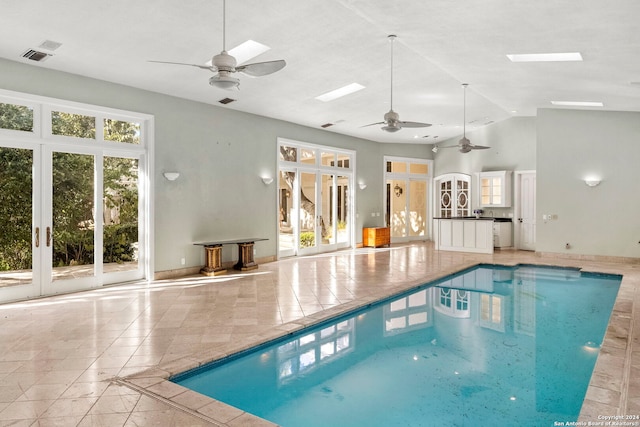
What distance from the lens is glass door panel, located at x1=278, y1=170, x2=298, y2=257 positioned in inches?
→ 397

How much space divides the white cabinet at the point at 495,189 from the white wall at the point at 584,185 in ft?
6.13

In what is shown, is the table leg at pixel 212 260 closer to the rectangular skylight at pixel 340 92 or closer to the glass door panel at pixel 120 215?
the glass door panel at pixel 120 215

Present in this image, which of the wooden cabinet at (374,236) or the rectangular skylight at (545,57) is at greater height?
the rectangular skylight at (545,57)

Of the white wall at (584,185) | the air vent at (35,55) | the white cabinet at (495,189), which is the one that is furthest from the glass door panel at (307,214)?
the air vent at (35,55)

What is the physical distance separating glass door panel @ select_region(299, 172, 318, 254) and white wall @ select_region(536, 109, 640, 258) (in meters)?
5.54

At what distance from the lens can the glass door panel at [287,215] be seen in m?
10.1

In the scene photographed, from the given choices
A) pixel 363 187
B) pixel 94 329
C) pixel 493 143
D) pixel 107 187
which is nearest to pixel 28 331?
pixel 94 329

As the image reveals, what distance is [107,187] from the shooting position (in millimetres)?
6910

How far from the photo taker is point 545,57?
6.20 m

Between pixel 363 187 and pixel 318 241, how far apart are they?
95.1 inches

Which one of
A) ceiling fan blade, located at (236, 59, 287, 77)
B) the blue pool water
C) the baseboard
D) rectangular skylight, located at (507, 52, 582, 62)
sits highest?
rectangular skylight, located at (507, 52, 582, 62)

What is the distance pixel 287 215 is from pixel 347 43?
4.97 meters

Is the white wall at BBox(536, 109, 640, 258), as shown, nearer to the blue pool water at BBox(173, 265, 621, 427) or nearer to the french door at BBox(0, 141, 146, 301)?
the blue pool water at BBox(173, 265, 621, 427)

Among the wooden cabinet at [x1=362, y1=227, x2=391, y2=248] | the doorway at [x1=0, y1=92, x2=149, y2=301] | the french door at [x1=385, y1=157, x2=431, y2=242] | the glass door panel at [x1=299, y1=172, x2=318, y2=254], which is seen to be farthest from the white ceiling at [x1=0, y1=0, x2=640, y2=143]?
the french door at [x1=385, y1=157, x2=431, y2=242]
